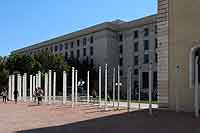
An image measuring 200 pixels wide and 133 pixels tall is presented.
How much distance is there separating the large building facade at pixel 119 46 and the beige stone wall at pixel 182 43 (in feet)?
161

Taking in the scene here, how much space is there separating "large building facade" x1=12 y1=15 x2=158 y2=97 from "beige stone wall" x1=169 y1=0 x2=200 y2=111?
4896 centimetres

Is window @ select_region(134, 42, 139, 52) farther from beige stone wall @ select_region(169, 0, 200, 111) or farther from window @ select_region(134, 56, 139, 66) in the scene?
beige stone wall @ select_region(169, 0, 200, 111)

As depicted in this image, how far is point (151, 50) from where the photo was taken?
252 ft

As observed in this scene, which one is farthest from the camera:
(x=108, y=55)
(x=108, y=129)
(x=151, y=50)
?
(x=108, y=55)

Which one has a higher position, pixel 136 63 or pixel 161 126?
pixel 136 63

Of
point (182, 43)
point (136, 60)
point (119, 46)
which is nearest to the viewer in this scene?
point (182, 43)

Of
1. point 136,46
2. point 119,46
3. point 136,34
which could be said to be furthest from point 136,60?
point 119,46

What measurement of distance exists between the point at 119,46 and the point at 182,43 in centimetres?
6421

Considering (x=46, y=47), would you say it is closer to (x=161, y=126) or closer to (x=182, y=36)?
(x=182, y=36)

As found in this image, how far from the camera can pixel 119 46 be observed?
8675cm

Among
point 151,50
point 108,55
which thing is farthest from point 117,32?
point 151,50

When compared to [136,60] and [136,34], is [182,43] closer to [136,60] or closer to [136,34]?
[136,34]

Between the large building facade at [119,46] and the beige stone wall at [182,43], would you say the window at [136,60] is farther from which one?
the beige stone wall at [182,43]

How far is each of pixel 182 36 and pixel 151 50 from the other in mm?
54441
